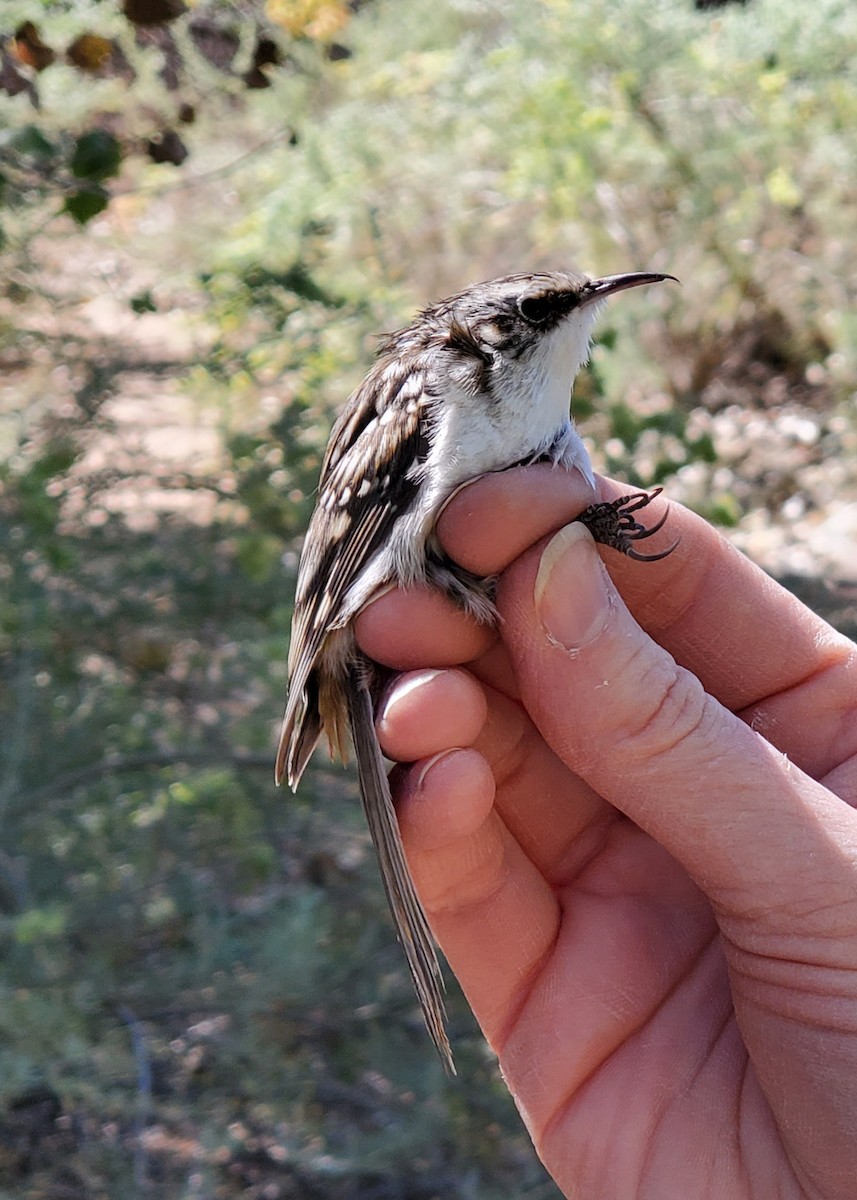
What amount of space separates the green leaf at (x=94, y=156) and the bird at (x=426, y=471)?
110 centimetres

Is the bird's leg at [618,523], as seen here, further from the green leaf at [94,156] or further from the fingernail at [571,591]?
the green leaf at [94,156]

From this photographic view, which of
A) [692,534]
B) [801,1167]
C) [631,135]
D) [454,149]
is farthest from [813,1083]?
[454,149]

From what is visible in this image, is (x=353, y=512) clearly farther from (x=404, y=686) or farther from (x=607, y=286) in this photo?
→ (x=607, y=286)

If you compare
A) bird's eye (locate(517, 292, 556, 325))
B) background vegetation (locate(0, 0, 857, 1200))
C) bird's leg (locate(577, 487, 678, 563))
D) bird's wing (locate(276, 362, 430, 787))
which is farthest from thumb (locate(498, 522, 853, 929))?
background vegetation (locate(0, 0, 857, 1200))

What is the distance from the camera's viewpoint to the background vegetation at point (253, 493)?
2.88m

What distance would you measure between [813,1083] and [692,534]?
111 centimetres

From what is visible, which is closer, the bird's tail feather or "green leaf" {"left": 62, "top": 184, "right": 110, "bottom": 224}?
the bird's tail feather

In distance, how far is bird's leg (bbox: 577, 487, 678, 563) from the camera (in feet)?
7.26

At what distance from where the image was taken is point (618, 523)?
7.27 ft

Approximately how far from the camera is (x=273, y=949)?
2645 mm

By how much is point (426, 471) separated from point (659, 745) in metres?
0.72

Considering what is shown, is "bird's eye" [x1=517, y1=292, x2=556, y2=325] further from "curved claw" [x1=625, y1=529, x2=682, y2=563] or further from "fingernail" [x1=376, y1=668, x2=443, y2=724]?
"fingernail" [x1=376, y1=668, x2=443, y2=724]

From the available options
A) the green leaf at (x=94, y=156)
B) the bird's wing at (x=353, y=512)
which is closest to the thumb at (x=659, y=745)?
the bird's wing at (x=353, y=512)

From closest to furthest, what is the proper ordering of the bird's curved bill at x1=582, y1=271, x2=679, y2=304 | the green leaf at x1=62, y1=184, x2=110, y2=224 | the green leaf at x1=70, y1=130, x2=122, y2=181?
the bird's curved bill at x1=582, y1=271, x2=679, y2=304
the green leaf at x1=70, y1=130, x2=122, y2=181
the green leaf at x1=62, y1=184, x2=110, y2=224
